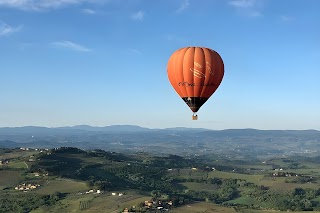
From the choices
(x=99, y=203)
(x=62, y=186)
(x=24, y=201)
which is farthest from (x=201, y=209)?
(x=62, y=186)

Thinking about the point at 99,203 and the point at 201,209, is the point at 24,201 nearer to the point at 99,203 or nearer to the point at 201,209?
the point at 99,203

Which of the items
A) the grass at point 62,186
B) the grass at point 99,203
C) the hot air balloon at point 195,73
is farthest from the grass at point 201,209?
the hot air balloon at point 195,73

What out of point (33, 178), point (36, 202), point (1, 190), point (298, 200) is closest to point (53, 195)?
point (36, 202)

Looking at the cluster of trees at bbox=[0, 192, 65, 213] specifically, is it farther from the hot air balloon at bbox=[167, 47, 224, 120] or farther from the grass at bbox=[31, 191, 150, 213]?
the hot air balloon at bbox=[167, 47, 224, 120]

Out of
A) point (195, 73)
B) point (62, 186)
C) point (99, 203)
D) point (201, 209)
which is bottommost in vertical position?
point (201, 209)

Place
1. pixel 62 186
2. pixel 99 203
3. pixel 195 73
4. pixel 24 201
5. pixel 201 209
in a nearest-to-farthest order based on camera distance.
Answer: pixel 195 73 → pixel 201 209 → pixel 99 203 → pixel 24 201 → pixel 62 186

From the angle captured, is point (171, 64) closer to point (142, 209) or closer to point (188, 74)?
point (188, 74)

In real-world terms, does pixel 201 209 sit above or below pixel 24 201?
above

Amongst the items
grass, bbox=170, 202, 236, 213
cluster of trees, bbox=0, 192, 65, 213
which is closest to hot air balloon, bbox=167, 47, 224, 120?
grass, bbox=170, 202, 236, 213

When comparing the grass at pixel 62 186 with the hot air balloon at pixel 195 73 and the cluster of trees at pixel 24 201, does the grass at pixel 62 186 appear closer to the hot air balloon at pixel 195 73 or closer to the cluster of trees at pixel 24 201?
the cluster of trees at pixel 24 201
